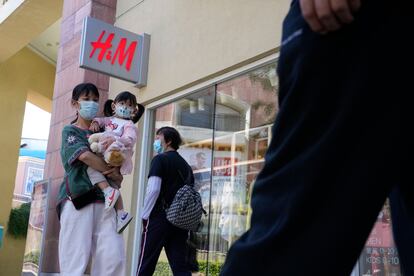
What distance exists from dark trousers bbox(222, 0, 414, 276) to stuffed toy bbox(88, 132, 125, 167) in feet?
8.38

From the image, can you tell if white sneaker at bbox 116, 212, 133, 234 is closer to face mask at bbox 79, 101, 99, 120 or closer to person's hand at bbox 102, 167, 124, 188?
person's hand at bbox 102, 167, 124, 188

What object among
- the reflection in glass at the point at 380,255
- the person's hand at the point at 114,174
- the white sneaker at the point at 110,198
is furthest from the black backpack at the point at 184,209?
the reflection in glass at the point at 380,255

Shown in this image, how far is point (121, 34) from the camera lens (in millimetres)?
6996

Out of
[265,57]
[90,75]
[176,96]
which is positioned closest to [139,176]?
[176,96]

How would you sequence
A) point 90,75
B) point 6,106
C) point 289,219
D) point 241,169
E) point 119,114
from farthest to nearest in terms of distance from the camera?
point 6,106
point 90,75
point 241,169
point 119,114
point 289,219

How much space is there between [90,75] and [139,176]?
72.9 inches

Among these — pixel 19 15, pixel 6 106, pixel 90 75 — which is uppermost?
pixel 19 15

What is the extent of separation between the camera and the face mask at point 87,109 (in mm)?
3768

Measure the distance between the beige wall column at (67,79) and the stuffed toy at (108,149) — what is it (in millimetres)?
4152

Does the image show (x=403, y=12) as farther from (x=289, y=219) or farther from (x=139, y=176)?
(x=139, y=176)

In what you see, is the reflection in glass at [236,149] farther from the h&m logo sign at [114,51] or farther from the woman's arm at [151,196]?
the woman's arm at [151,196]

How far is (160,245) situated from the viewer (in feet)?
14.7

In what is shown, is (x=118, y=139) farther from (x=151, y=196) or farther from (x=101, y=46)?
(x=101, y=46)

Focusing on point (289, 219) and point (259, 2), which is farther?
point (259, 2)
